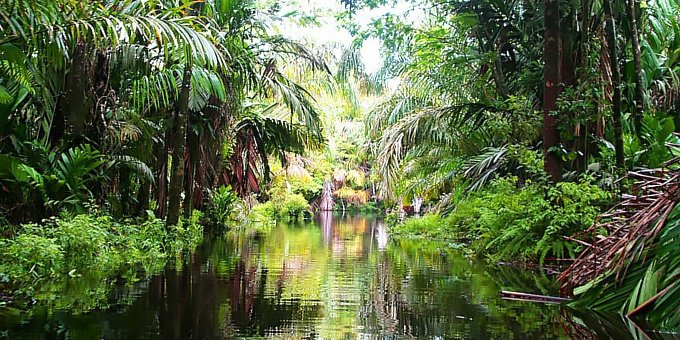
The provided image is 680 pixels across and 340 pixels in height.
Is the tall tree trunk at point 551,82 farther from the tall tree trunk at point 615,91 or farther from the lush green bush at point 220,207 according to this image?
the lush green bush at point 220,207

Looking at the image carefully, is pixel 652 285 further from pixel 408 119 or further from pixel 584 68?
pixel 408 119

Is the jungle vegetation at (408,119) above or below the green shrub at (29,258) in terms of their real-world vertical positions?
above

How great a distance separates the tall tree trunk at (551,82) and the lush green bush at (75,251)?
5.72 meters

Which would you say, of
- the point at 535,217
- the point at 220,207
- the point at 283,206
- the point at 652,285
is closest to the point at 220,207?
the point at 220,207

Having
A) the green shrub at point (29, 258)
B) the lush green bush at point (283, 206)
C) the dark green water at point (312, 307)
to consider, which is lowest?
the dark green water at point (312, 307)

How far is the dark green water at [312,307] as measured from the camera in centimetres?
439

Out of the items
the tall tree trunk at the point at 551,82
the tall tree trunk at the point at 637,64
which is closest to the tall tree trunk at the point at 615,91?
the tall tree trunk at the point at 637,64

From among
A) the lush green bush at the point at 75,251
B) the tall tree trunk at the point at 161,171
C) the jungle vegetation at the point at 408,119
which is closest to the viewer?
the lush green bush at the point at 75,251

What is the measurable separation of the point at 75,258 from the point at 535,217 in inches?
230

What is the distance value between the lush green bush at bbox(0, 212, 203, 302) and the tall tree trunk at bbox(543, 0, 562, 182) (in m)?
5.72

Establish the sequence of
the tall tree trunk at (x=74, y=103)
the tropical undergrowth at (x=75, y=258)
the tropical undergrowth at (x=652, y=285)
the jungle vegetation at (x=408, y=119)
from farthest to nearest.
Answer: the tall tree trunk at (x=74, y=103) < the jungle vegetation at (x=408, y=119) < the tropical undergrowth at (x=75, y=258) < the tropical undergrowth at (x=652, y=285)

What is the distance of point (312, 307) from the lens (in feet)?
17.7

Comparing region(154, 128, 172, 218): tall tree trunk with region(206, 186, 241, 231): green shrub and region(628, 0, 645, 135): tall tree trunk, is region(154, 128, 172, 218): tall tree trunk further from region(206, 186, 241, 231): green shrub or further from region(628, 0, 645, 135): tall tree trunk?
region(628, 0, 645, 135): tall tree trunk

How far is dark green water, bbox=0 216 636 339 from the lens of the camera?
439cm
